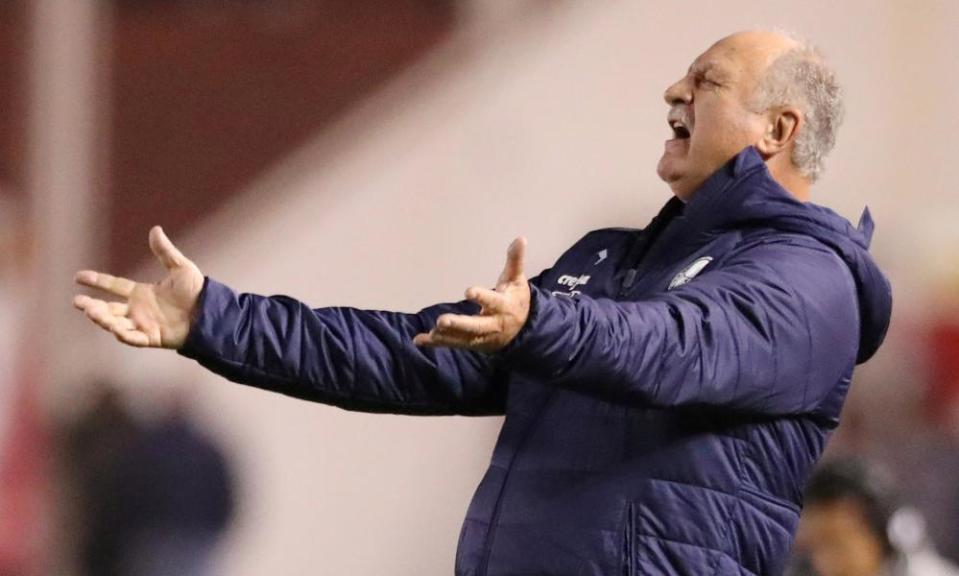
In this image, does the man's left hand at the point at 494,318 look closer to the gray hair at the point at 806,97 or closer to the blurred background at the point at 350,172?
the gray hair at the point at 806,97

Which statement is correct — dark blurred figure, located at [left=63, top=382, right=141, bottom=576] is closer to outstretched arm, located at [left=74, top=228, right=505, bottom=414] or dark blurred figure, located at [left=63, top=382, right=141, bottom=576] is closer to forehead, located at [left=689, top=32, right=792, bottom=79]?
outstretched arm, located at [left=74, top=228, right=505, bottom=414]

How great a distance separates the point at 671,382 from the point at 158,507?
14.4 ft

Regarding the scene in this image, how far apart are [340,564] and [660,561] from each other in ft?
18.2

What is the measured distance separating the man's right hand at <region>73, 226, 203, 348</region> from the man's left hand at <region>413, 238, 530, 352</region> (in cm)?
42

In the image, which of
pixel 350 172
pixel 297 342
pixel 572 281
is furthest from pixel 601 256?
pixel 350 172

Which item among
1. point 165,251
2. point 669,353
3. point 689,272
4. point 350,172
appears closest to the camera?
point 669,353

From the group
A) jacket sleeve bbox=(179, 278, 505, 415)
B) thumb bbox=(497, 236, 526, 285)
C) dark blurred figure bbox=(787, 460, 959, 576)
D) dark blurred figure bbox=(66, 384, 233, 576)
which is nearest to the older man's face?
jacket sleeve bbox=(179, 278, 505, 415)

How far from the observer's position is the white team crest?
2.39 m

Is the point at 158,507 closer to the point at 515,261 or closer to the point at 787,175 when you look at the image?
the point at 787,175

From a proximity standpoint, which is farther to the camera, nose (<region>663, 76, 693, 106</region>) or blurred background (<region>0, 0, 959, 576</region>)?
blurred background (<region>0, 0, 959, 576</region>)

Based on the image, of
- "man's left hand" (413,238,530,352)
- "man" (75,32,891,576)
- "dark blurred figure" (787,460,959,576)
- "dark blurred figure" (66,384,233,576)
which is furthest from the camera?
"dark blurred figure" (66,384,233,576)

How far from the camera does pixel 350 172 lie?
7.89 m

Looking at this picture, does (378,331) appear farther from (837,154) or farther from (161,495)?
(837,154)

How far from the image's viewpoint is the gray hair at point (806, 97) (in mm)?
2621
